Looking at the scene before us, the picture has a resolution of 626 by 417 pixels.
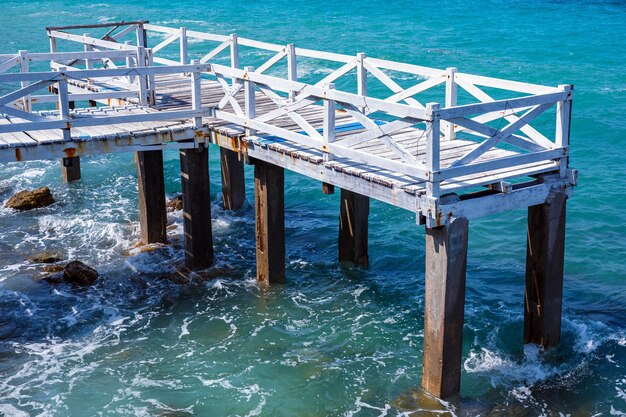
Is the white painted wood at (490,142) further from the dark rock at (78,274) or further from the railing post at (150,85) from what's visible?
the dark rock at (78,274)

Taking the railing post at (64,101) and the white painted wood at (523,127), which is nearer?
the white painted wood at (523,127)

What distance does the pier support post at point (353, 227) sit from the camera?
52.6 ft

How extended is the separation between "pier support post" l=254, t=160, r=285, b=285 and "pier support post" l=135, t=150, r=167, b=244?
2.76 meters

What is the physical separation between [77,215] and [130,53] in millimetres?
4663

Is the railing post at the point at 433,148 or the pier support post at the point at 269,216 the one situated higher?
the railing post at the point at 433,148

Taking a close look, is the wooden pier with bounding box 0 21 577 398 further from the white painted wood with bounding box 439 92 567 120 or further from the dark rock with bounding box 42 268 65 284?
the dark rock with bounding box 42 268 65 284

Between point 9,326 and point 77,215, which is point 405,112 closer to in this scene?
point 9,326

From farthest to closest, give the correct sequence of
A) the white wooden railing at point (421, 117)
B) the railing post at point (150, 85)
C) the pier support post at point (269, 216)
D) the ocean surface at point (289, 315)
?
the railing post at point (150, 85)
the pier support post at point (269, 216)
the ocean surface at point (289, 315)
the white wooden railing at point (421, 117)

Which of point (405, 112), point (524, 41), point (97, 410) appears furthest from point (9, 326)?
point (524, 41)

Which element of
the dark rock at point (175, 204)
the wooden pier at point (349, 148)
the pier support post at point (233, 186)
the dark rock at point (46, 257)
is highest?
the wooden pier at point (349, 148)

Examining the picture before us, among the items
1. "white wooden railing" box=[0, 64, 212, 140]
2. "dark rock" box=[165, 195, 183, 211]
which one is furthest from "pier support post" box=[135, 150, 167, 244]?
"dark rock" box=[165, 195, 183, 211]

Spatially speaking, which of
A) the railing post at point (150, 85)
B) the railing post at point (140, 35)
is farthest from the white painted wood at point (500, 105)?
the railing post at point (140, 35)

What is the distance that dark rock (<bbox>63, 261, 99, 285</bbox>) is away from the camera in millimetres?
15836

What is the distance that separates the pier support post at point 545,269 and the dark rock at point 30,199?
11746mm
